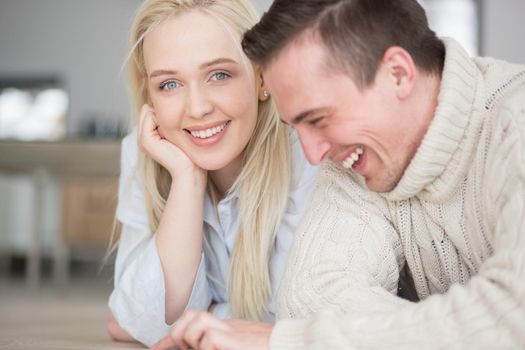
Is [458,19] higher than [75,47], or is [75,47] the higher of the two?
[458,19]

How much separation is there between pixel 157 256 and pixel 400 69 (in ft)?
2.38

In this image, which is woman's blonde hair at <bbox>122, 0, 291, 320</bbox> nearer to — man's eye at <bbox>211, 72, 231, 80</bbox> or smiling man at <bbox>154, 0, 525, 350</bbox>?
man's eye at <bbox>211, 72, 231, 80</bbox>

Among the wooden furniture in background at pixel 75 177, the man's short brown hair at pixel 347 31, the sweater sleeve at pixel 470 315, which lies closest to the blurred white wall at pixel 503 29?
the wooden furniture in background at pixel 75 177

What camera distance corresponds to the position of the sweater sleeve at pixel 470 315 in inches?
39.7

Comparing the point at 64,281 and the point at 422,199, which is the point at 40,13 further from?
the point at 422,199

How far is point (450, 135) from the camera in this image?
1246 millimetres

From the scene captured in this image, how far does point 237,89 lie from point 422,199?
49 cm

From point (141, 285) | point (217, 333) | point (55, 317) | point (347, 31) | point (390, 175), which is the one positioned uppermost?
point (347, 31)

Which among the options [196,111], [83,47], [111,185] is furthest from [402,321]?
[83,47]

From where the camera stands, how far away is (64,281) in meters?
4.62

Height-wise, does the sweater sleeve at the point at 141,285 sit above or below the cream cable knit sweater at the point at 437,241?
below

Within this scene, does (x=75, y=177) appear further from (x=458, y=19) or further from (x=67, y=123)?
(x=458, y=19)

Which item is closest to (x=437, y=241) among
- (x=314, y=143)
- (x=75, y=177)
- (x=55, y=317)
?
(x=314, y=143)

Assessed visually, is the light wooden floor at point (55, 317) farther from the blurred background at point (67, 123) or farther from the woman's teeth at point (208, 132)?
the woman's teeth at point (208, 132)
